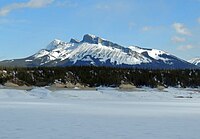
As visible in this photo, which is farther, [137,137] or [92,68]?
[92,68]

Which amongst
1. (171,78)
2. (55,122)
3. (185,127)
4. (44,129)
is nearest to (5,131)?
(44,129)

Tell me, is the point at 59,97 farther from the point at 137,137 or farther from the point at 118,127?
the point at 137,137

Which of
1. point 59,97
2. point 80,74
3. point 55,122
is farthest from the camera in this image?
point 80,74

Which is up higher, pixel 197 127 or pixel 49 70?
pixel 49 70

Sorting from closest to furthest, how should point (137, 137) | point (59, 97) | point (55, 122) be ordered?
point (137, 137), point (55, 122), point (59, 97)

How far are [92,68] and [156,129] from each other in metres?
65.8

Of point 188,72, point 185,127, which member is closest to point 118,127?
point 185,127

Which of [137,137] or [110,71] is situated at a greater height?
[110,71]

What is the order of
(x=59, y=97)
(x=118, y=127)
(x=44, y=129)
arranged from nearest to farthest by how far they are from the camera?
(x=44, y=129), (x=118, y=127), (x=59, y=97)

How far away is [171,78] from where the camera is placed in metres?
80.5

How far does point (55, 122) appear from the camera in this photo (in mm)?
19375

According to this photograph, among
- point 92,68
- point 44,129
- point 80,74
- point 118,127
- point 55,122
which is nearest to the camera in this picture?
point 44,129

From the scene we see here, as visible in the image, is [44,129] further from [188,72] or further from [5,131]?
[188,72]

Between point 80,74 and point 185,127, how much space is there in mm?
58400
